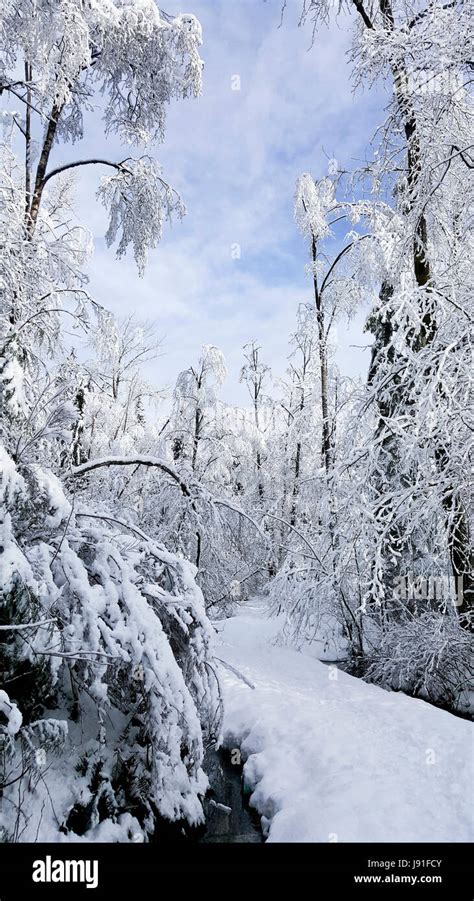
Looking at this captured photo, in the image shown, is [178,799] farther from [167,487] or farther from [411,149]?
[411,149]

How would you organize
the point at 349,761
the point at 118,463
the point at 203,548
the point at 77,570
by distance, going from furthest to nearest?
the point at 203,548 → the point at 118,463 → the point at 349,761 → the point at 77,570

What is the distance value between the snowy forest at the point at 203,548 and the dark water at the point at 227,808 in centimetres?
3

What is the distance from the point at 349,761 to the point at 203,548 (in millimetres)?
3291

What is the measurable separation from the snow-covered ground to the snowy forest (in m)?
0.02

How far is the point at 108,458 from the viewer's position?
5008 mm

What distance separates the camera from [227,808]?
13.5 ft

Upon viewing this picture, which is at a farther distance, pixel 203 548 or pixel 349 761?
pixel 203 548

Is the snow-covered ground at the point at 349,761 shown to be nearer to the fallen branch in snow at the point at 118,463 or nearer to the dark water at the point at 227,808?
the dark water at the point at 227,808

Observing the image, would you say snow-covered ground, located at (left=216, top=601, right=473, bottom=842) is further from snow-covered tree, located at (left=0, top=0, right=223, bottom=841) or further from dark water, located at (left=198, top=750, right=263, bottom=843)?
snow-covered tree, located at (left=0, top=0, right=223, bottom=841)

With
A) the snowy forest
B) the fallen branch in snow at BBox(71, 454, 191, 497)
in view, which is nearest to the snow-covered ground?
the snowy forest

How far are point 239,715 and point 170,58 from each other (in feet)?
23.9

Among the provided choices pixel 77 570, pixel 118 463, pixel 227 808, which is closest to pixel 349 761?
pixel 227 808

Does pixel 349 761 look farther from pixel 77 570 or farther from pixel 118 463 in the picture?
pixel 118 463
